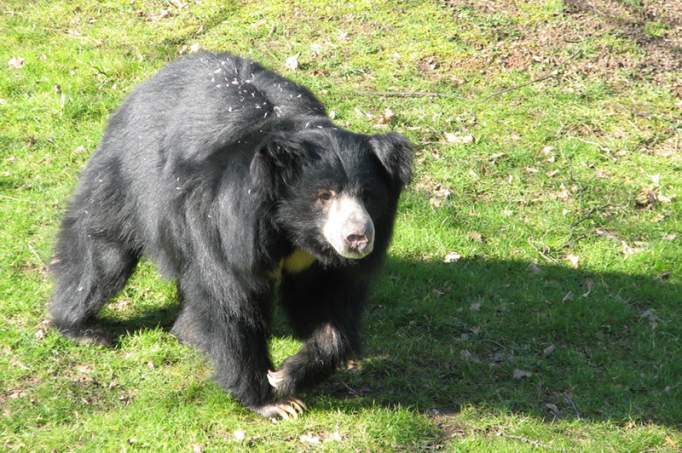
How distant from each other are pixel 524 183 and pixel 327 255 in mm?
3232

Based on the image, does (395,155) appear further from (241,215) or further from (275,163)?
(241,215)

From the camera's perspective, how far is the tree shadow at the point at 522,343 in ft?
16.9

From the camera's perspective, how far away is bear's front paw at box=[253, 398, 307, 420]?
4.79 metres

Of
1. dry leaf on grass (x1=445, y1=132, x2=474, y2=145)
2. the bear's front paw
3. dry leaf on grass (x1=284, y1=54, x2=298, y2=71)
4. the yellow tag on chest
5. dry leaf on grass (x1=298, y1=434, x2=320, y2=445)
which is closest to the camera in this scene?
the yellow tag on chest

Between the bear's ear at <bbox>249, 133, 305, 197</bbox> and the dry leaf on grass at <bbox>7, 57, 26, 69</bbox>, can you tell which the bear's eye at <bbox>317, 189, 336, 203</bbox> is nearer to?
the bear's ear at <bbox>249, 133, 305, 197</bbox>

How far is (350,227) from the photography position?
4.04m

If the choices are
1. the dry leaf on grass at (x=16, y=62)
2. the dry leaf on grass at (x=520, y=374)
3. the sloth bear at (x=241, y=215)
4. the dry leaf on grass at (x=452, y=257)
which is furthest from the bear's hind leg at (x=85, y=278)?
the dry leaf on grass at (x=16, y=62)

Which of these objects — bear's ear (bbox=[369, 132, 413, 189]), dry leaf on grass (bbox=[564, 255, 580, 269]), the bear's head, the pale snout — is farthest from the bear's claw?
dry leaf on grass (bbox=[564, 255, 580, 269])

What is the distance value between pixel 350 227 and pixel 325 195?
0.21 m

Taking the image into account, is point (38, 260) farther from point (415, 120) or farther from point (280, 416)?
point (415, 120)

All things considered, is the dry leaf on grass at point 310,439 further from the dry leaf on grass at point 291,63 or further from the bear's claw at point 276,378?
the dry leaf on grass at point 291,63

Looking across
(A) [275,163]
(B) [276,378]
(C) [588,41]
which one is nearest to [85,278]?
(B) [276,378]

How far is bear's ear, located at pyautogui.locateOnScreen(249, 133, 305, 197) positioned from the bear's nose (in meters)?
0.37

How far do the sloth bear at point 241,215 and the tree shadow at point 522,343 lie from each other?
54 centimetres
